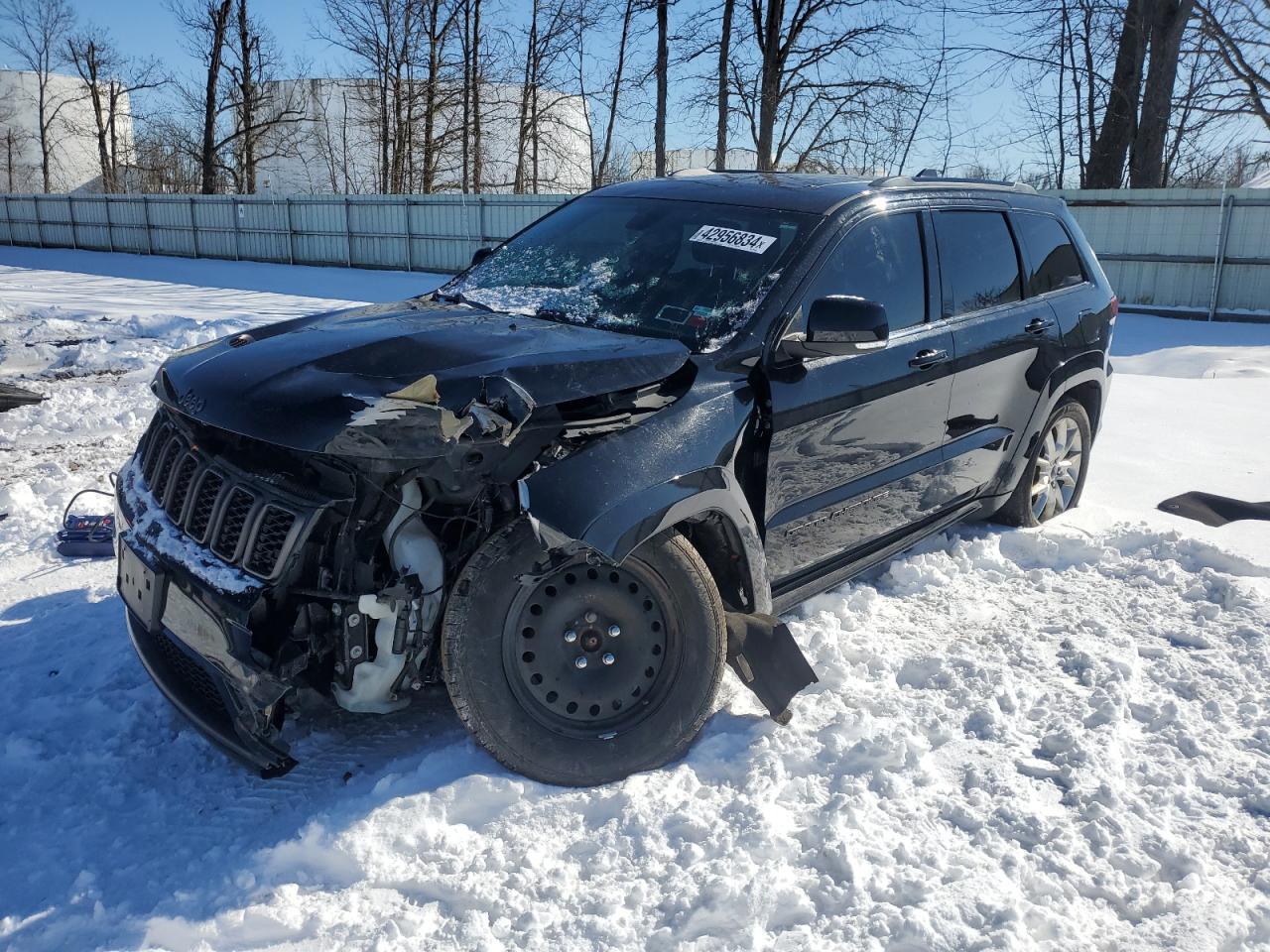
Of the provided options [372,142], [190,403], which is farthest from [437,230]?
[190,403]

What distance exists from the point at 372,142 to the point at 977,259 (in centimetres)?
3635

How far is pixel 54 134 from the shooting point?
164 feet

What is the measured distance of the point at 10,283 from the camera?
20438 mm

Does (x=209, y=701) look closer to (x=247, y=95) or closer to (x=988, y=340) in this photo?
(x=988, y=340)

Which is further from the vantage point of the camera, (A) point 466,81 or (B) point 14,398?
(A) point 466,81

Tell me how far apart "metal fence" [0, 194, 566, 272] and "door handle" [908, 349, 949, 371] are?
17.0 metres

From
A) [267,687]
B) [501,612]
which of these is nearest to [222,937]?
[267,687]

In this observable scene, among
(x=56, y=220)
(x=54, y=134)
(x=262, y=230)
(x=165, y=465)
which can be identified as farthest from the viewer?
(x=54, y=134)

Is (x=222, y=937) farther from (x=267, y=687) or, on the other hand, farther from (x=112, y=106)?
(x=112, y=106)

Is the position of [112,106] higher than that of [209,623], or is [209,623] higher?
[112,106]

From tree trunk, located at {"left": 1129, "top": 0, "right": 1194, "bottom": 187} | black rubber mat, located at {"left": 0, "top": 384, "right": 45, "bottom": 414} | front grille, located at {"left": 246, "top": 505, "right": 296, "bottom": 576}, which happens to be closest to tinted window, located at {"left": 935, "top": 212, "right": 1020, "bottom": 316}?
front grille, located at {"left": 246, "top": 505, "right": 296, "bottom": 576}

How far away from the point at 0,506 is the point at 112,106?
4625cm

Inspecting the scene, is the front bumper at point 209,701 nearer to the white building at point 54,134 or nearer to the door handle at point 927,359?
the door handle at point 927,359

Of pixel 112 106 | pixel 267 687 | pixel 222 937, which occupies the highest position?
pixel 112 106
